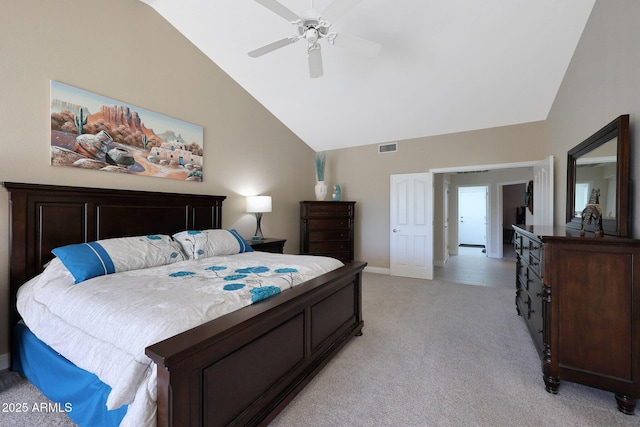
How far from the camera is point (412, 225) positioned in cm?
517

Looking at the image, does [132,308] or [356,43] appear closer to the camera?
[132,308]

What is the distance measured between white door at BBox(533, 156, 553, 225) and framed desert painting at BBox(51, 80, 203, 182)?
4.47 meters

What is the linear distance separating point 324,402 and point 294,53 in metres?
3.68

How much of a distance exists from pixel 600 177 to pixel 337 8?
2.51 meters

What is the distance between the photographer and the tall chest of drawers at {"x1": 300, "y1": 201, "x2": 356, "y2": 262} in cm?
513

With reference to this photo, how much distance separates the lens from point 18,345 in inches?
84.7

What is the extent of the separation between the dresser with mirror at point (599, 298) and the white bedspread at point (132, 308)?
5.45 ft

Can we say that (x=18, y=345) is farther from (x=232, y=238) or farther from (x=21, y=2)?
(x=21, y=2)

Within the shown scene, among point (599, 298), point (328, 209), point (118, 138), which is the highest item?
point (118, 138)

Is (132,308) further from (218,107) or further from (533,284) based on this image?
(218,107)

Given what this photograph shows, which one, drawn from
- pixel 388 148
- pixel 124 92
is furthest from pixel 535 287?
pixel 124 92

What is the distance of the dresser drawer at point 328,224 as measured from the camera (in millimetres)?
5140

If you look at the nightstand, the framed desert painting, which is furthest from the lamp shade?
the framed desert painting

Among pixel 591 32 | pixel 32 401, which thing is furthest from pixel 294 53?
pixel 32 401
